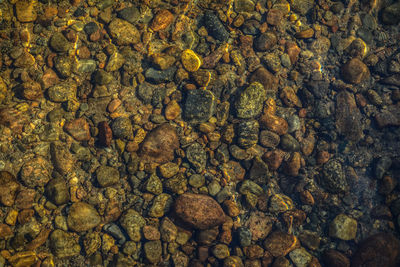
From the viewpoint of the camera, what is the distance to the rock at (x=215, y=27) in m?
6.61

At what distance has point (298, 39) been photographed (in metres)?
6.96

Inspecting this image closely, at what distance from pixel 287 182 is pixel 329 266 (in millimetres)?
2077

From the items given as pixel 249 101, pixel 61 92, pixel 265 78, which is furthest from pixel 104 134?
pixel 265 78

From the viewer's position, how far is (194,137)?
6.18 m

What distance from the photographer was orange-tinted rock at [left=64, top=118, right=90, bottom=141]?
583 cm

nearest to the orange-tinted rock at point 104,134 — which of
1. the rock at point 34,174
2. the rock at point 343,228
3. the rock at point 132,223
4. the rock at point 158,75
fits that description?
the rock at point 34,174

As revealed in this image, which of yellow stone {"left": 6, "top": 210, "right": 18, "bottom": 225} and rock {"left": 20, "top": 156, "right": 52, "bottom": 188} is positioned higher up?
rock {"left": 20, "top": 156, "right": 52, "bottom": 188}

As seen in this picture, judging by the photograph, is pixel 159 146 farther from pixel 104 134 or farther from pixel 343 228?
pixel 343 228

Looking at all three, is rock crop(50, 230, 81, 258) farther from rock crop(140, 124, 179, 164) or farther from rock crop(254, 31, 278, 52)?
rock crop(254, 31, 278, 52)

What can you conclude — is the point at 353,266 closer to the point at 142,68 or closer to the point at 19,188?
the point at 142,68

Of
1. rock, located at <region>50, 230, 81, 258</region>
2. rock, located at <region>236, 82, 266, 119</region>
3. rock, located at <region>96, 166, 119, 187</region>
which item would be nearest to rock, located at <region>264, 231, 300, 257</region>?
rock, located at <region>236, 82, 266, 119</region>

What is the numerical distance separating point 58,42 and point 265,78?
17.4ft

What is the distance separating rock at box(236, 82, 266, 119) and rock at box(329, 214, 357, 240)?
326cm

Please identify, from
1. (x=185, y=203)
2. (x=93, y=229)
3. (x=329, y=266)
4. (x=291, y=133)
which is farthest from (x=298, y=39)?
(x=93, y=229)
